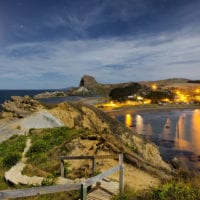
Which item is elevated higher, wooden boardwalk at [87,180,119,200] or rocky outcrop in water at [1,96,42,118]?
rocky outcrop in water at [1,96,42,118]

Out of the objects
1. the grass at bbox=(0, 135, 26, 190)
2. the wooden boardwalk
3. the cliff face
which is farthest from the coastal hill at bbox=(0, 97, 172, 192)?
the wooden boardwalk

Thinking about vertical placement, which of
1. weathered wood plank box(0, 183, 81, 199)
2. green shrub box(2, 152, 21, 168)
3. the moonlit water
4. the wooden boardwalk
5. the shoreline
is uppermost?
weathered wood plank box(0, 183, 81, 199)

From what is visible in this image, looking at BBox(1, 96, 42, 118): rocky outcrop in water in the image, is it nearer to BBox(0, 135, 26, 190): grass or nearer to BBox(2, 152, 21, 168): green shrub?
BBox(0, 135, 26, 190): grass

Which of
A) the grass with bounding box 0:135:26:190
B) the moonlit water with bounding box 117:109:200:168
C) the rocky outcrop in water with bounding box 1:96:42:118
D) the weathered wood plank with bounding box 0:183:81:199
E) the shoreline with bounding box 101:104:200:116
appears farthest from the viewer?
the shoreline with bounding box 101:104:200:116

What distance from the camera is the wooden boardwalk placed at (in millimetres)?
9578

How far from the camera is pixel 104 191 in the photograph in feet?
33.0

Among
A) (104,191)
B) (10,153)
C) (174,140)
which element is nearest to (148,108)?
(174,140)

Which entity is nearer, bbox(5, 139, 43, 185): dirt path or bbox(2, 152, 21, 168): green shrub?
bbox(5, 139, 43, 185): dirt path

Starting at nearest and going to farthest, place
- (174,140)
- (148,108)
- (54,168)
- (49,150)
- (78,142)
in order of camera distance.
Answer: (54,168) < (49,150) < (78,142) < (174,140) < (148,108)

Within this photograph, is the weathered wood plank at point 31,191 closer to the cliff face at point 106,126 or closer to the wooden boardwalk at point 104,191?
the wooden boardwalk at point 104,191

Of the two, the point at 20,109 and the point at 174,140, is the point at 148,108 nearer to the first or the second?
the point at 174,140

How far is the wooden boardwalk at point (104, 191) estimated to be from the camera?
958cm

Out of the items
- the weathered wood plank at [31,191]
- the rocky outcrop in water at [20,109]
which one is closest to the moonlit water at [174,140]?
the rocky outcrop in water at [20,109]

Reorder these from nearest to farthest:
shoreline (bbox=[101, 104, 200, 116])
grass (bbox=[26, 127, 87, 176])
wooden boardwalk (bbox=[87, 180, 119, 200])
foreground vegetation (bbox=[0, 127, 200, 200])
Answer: foreground vegetation (bbox=[0, 127, 200, 200])
wooden boardwalk (bbox=[87, 180, 119, 200])
grass (bbox=[26, 127, 87, 176])
shoreline (bbox=[101, 104, 200, 116])
